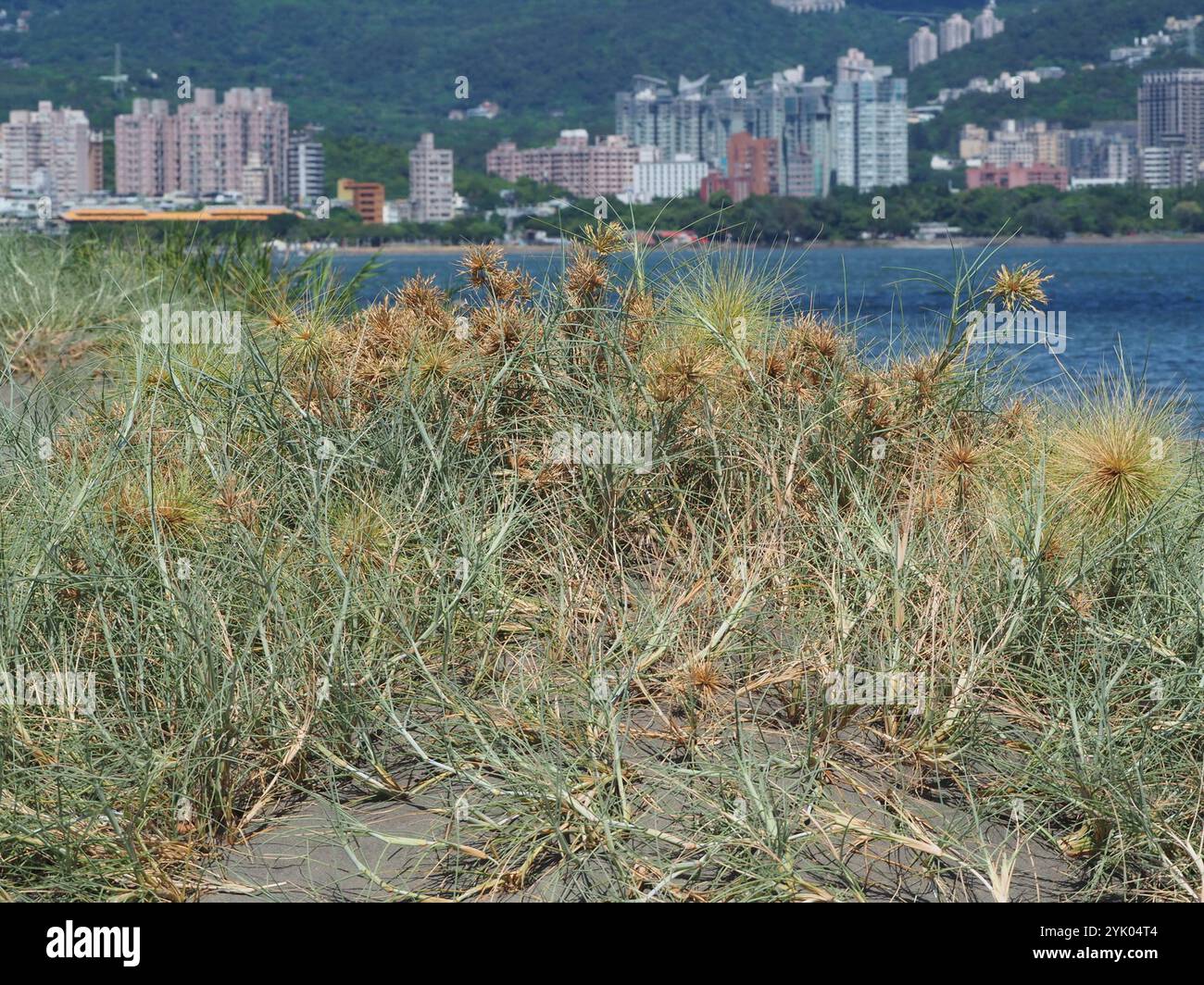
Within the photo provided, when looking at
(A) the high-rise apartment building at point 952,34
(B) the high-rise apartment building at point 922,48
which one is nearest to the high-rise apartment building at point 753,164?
(B) the high-rise apartment building at point 922,48

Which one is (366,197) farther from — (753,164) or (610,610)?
(610,610)

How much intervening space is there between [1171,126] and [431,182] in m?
77.2

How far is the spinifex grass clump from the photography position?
11.9ft

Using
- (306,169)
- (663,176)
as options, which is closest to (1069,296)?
(663,176)

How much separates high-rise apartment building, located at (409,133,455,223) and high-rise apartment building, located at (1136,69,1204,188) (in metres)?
64.6

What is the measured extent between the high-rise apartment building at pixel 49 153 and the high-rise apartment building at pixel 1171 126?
75.8 meters

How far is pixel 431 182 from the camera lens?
203ft

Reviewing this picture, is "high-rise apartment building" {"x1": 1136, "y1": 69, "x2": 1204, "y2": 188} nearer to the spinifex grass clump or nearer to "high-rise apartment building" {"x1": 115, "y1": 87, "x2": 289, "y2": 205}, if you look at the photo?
"high-rise apartment building" {"x1": 115, "y1": 87, "x2": 289, "y2": 205}

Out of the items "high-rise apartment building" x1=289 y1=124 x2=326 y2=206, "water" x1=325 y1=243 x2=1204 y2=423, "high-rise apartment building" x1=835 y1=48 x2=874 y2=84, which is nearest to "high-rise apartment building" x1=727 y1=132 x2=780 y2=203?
"water" x1=325 y1=243 x2=1204 y2=423

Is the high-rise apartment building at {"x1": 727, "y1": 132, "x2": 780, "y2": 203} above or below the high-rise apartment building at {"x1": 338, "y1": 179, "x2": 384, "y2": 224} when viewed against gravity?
above

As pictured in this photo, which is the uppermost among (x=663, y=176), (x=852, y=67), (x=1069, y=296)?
(x=852, y=67)

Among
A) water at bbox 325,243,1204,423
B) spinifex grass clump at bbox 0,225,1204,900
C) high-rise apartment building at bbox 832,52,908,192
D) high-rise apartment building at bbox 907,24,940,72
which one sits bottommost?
spinifex grass clump at bbox 0,225,1204,900

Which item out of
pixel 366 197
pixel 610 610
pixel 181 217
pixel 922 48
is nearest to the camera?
pixel 610 610

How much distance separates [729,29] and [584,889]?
580 ft
